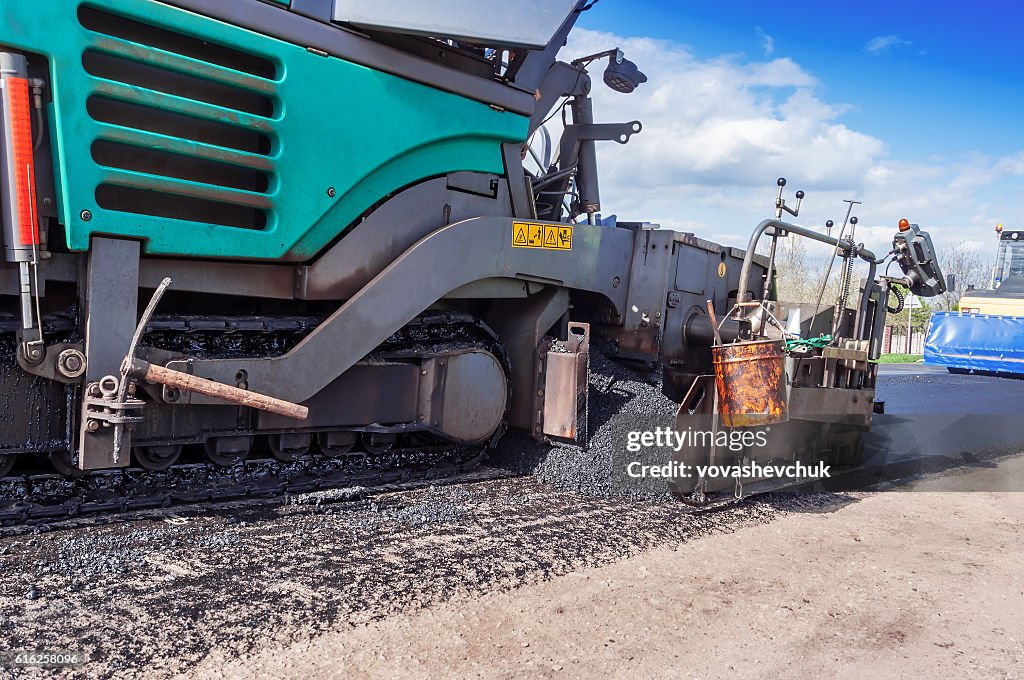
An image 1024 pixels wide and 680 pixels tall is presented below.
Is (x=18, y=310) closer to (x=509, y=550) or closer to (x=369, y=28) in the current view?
(x=369, y=28)

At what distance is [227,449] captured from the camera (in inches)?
169

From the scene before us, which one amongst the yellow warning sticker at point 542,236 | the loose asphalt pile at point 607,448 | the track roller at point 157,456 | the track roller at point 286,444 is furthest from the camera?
the loose asphalt pile at point 607,448

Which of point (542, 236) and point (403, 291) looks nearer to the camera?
point (403, 291)

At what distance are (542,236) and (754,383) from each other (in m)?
1.56

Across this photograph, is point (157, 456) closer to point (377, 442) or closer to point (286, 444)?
point (286, 444)

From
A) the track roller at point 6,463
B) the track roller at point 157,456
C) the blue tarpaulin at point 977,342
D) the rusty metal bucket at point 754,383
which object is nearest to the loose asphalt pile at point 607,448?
the rusty metal bucket at point 754,383

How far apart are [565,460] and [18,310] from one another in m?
3.13

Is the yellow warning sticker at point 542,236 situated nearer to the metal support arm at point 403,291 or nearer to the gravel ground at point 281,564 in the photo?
the metal support arm at point 403,291

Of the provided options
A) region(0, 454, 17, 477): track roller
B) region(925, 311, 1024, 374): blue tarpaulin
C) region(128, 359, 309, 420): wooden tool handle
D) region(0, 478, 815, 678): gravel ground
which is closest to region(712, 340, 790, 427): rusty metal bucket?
region(0, 478, 815, 678): gravel ground

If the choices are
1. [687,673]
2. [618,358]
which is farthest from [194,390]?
[618,358]

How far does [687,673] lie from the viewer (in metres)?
2.72

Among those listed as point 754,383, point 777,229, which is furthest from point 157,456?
point 777,229

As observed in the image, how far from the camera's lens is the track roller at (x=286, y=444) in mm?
4512

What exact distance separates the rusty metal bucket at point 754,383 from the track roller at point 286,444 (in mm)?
2499
